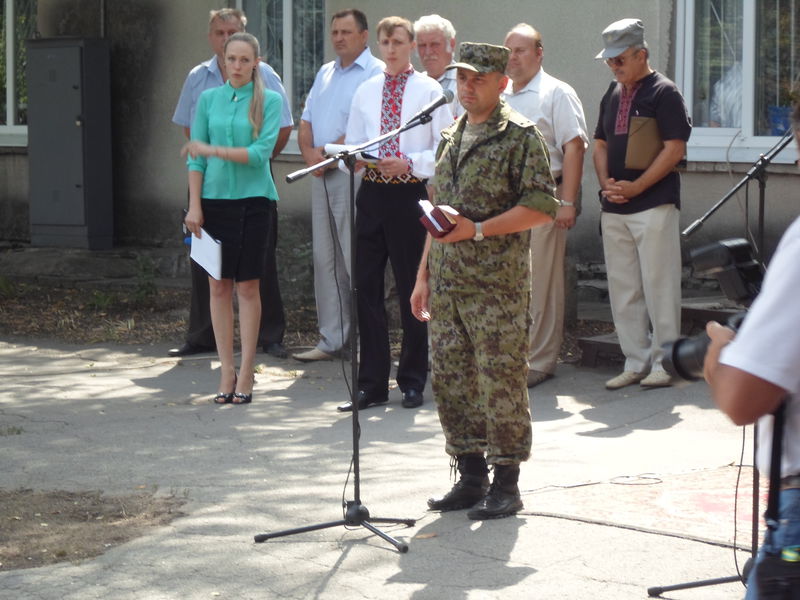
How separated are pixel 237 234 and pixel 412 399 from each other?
1.41 meters

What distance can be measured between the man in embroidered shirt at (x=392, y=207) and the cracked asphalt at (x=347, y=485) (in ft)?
1.02

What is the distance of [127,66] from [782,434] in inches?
508

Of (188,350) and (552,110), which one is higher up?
(552,110)

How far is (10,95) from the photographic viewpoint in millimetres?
16016

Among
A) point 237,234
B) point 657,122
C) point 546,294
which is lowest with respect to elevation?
point 546,294

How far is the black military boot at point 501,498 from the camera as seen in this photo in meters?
5.46

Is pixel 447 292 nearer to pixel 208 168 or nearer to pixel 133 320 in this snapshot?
pixel 208 168

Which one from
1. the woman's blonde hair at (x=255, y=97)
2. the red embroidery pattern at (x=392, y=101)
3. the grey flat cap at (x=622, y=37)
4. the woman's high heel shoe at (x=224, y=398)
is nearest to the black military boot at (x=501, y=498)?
the red embroidery pattern at (x=392, y=101)

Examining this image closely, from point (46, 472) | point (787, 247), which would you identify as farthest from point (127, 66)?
point (787, 247)

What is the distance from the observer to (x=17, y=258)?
13.9 meters

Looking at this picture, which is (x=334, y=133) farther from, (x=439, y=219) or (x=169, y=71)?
(x=169, y=71)

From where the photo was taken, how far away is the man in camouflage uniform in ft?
17.8

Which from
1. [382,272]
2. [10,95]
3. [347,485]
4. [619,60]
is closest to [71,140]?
[10,95]

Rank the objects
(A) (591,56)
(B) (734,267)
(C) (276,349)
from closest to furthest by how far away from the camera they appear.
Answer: (B) (734,267) < (C) (276,349) < (A) (591,56)
